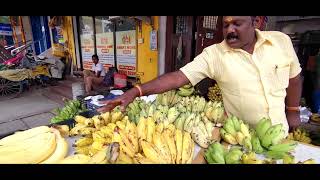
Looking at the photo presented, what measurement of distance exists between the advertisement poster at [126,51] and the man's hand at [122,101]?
19.9 feet

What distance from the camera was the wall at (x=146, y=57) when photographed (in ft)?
23.0

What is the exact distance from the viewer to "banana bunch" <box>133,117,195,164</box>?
4.34ft

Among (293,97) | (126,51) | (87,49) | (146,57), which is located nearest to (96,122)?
(293,97)

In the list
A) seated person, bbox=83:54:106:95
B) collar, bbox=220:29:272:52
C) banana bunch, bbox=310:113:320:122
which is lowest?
seated person, bbox=83:54:106:95

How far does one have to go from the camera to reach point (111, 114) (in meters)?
1.93

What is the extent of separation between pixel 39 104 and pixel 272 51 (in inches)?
303

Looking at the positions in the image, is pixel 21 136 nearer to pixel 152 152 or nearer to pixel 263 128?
pixel 152 152

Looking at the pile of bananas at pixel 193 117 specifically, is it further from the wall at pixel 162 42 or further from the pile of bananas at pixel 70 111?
the wall at pixel 162 42

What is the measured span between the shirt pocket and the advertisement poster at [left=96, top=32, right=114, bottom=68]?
24.5 ft

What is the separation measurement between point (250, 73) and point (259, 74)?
7 centimetres

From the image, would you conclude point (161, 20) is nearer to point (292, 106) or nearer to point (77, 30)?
point (292, 106)

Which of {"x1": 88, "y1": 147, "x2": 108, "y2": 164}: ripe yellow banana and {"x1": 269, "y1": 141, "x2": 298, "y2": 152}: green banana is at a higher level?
{"x1": 88, "y1": 147, "x2": 108, "y2": 164}: ripe yellow banana

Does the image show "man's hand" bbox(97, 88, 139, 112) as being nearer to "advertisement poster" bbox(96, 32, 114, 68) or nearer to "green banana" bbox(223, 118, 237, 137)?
"green banana" bbox(223, 118, 237, 137)

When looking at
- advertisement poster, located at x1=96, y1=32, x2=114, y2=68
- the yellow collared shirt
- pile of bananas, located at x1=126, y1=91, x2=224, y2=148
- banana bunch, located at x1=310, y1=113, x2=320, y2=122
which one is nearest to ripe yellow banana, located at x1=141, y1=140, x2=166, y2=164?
pile of bananas, located at x1=126, y1=91, x2=224, y2=148
